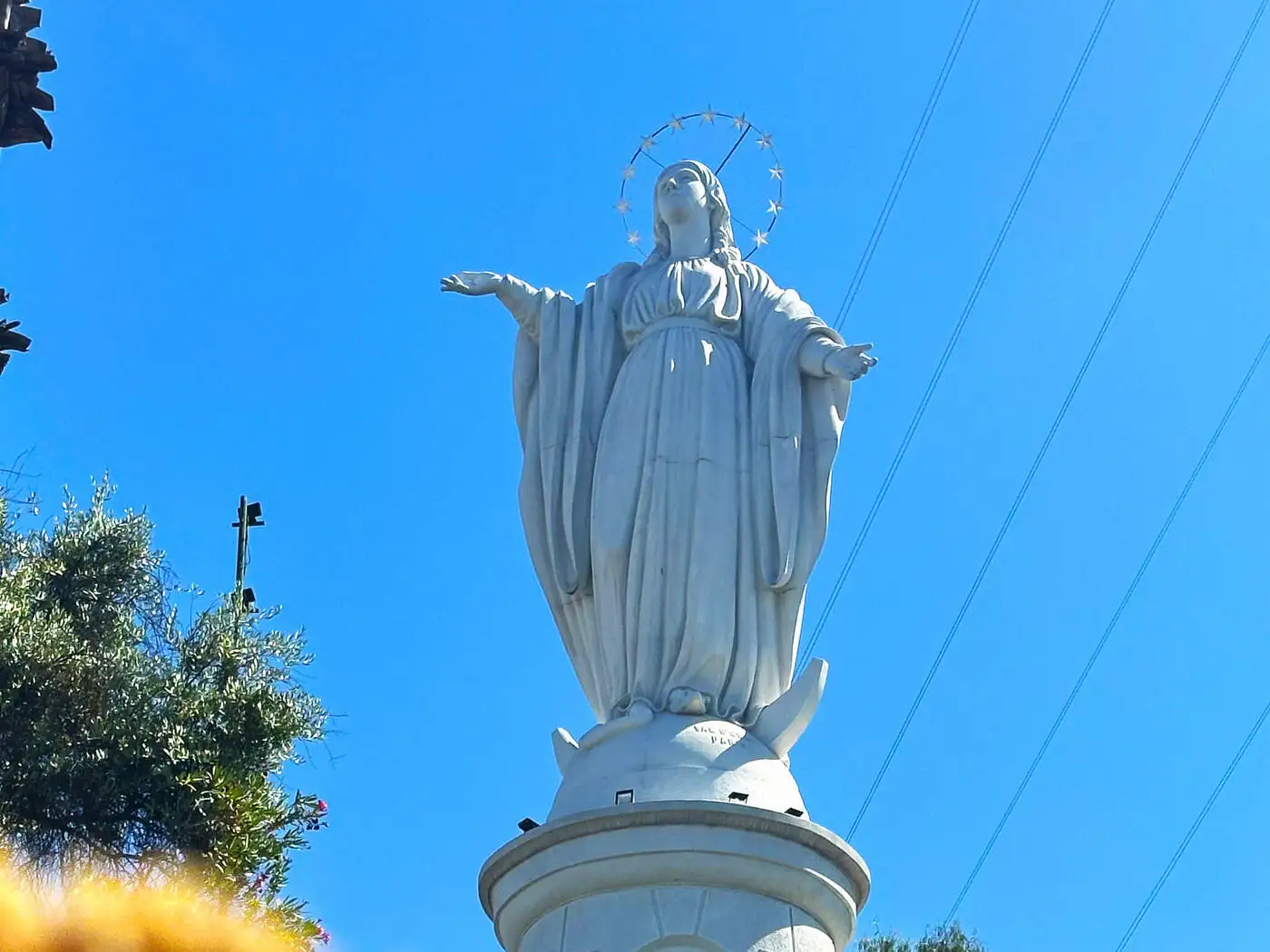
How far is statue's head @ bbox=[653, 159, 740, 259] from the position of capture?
37.6 ft

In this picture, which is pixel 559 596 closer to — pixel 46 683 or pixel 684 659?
pixel 684 659

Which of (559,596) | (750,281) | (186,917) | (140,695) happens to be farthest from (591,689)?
(140,695)

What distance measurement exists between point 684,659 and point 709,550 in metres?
0.57

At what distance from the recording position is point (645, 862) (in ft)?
29.9

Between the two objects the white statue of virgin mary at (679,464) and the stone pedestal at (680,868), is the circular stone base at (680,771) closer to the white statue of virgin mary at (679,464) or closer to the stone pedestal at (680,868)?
the stone pedestal at (680,868)

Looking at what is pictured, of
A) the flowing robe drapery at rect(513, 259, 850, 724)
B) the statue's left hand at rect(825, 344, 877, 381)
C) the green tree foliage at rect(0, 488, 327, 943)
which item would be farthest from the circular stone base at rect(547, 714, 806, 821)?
the green tree foliage at rect(0, 488, 327, 943)

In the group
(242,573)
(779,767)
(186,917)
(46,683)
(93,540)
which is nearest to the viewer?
(779,767)

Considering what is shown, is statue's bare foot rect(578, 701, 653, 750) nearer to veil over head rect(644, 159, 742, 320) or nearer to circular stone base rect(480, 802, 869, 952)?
circular stone base rect(480, 802, 869, 952)

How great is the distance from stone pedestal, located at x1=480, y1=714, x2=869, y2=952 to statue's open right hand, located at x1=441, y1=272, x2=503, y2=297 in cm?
284

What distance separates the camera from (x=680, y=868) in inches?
357

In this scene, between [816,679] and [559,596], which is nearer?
[816,679]

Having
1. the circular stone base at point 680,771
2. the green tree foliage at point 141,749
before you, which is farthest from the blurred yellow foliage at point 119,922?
the circular stone base at point 680,771

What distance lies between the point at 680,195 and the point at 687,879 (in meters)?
4.17

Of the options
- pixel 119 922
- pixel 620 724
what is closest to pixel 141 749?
pixel 119 922
